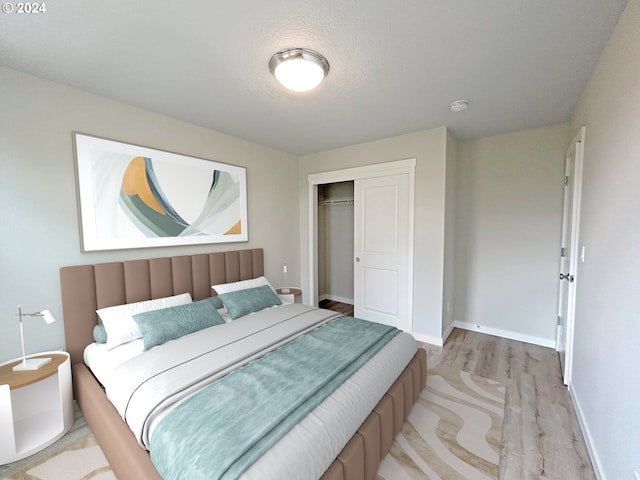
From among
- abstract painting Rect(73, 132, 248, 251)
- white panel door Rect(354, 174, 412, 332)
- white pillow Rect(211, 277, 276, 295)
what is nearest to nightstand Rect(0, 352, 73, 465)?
abstract painting Rect(73, 132, 248, 251)

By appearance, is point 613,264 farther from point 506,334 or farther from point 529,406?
point 506,334

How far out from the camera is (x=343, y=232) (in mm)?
4758

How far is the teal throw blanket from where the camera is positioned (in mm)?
1017

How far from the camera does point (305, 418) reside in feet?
4.00

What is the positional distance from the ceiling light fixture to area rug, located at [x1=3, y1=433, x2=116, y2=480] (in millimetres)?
3535

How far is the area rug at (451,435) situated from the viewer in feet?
4.90

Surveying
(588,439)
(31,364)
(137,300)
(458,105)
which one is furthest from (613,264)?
(31,364)

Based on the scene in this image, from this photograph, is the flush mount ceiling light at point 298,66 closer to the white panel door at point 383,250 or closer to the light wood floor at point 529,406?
the white panel door at point 383,250

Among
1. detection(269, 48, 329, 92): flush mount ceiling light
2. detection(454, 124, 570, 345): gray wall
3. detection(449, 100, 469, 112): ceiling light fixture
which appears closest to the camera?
detection(269, 48, 329, 92): flush mount ceiling light

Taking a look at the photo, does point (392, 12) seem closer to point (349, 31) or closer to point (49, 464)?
point (349, 31)

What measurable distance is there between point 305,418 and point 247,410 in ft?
0.90

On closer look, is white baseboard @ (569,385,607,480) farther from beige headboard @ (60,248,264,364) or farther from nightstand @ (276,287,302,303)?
beige headboard @ (60,248,264,364)

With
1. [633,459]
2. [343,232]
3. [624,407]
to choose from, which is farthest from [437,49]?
[343,232]

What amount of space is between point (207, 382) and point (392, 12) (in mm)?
2198
